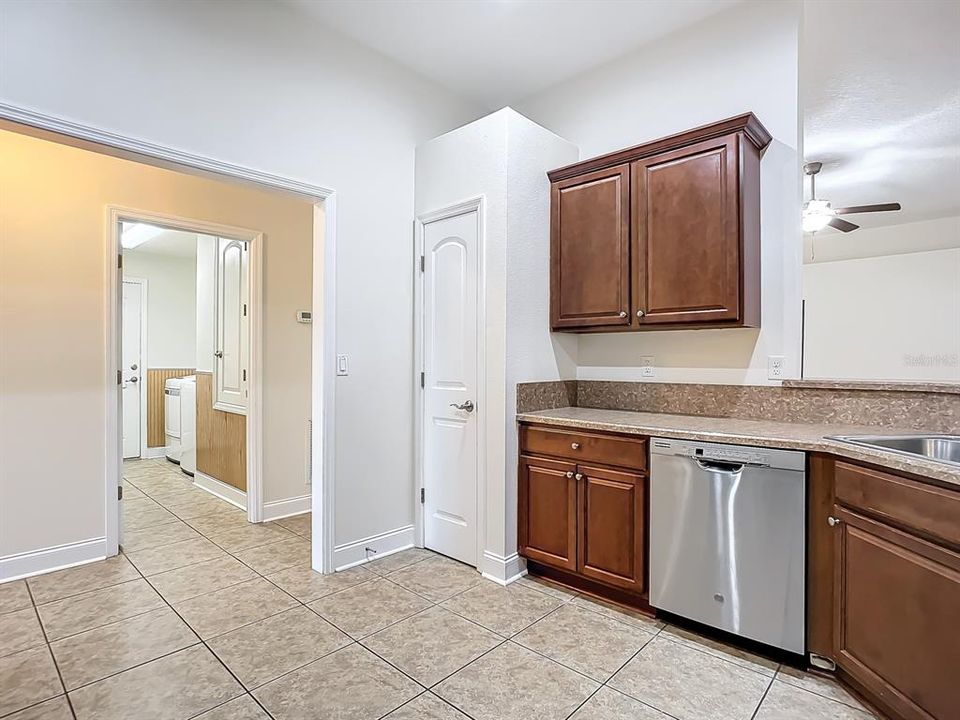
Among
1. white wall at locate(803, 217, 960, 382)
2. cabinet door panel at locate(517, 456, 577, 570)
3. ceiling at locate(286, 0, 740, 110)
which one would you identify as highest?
ceiling at locate(286, 0, 740, 110)

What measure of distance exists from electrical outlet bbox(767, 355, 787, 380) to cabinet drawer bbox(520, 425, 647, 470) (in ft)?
2.71

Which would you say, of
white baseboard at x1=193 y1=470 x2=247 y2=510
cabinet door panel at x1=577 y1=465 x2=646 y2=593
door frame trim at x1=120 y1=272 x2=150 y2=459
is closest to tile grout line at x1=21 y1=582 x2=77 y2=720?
white baseboard at x1=193 y1=470 x2=247 y2=510

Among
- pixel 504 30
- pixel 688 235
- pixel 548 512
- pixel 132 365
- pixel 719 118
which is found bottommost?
pixel 548 512

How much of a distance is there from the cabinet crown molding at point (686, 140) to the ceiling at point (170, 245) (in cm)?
465

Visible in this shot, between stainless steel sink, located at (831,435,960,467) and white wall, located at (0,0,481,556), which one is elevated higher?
white wall, located at (0,0,481,556)

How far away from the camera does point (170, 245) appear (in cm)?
637

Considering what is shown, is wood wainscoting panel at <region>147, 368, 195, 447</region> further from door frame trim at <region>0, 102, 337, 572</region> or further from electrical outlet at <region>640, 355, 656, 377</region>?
electrical outlet at <region>640, 355, 656, 377</region>

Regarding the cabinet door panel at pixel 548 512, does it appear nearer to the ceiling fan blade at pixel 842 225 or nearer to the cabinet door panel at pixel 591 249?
the cabinet door panel at pixel 591 249

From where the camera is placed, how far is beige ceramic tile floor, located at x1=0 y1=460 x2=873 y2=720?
1830mm

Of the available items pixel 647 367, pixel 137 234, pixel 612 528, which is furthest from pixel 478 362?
pixel 137 234

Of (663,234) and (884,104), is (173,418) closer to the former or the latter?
(663,234)

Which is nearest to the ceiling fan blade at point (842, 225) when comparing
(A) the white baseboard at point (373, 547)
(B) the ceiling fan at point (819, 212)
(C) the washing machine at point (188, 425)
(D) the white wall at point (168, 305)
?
(B) the ceiling fan at point (819, 212)

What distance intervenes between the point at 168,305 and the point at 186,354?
0.69 meters

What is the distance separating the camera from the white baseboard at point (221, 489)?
4363 mm
